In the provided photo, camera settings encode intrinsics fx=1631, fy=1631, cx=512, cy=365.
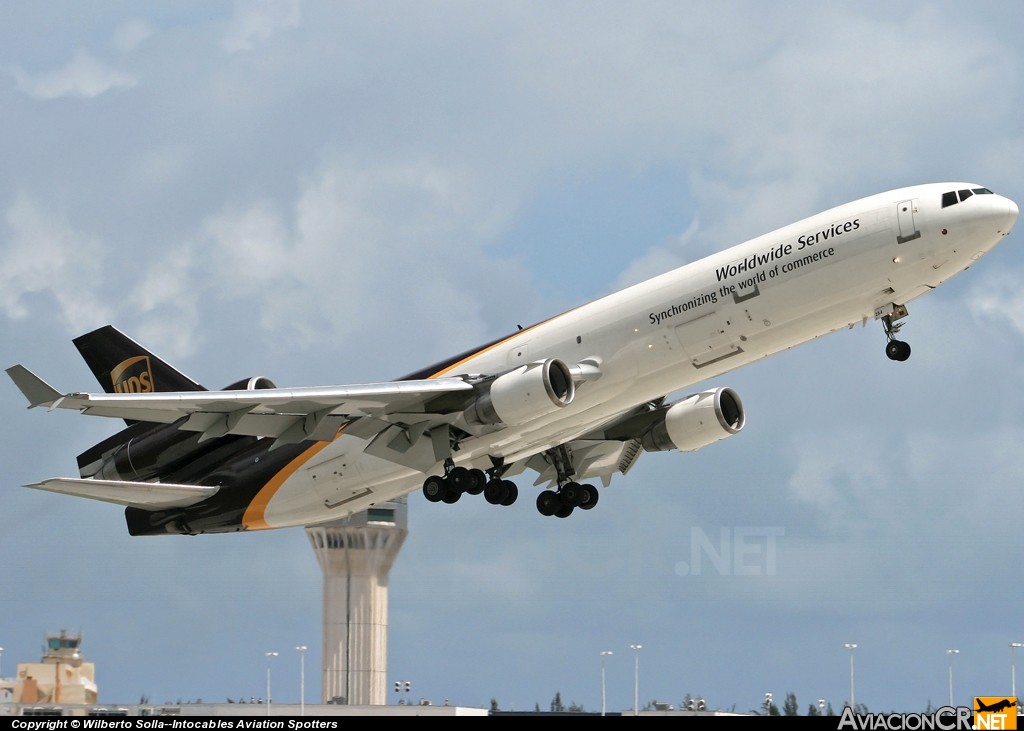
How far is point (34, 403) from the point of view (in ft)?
122

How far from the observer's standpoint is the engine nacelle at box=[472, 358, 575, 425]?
1539 inches

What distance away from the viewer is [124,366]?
5009 centimetres

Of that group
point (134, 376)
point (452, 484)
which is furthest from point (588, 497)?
point (134, 376)

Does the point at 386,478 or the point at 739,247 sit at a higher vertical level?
the point at 739,247

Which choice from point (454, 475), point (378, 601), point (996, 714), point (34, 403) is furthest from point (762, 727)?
point (378, 601)

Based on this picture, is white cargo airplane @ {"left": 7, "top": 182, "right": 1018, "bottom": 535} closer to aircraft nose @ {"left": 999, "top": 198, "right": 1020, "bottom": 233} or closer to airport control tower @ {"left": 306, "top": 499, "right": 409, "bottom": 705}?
aircraft nose @ {"left": 999, "top": 198, "right": 1020, "bottom": 233}

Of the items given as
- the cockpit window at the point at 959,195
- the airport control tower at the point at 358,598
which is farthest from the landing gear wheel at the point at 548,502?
the airport control tower at the point at 358,598

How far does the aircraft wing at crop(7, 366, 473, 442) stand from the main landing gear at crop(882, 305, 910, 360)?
10.3 m

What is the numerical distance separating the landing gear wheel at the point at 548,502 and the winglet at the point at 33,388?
51.1 ft

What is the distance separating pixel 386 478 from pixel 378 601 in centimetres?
6051

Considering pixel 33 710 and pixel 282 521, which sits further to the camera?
pixel 33 710

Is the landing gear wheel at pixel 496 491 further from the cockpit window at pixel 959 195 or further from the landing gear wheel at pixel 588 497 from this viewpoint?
the cockpit window at pixel 959 195

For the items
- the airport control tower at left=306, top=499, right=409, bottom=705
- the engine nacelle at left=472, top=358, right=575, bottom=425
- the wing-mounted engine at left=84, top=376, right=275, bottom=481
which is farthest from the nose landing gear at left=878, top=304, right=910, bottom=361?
the airport control tower at left=306, top=499, right=409, bottom=705

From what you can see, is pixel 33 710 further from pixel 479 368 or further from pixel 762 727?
pixel 762 727
